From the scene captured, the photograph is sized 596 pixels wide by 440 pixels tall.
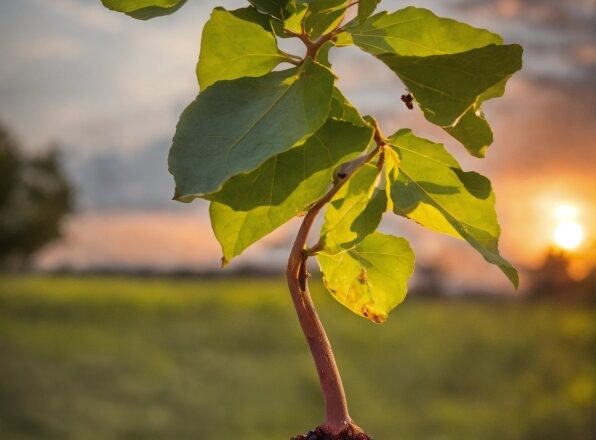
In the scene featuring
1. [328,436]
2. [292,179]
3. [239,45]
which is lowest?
[328,436]

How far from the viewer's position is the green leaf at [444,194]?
0.82m

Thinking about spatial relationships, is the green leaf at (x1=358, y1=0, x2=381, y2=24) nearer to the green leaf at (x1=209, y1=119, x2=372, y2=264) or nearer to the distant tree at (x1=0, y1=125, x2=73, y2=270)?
the green leaf at (x1=209, y1=119, x2=372, y2=264)

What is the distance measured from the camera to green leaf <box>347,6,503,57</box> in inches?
29.4

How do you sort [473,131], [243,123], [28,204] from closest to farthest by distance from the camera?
[243,123]
[473,131]
[28,204]

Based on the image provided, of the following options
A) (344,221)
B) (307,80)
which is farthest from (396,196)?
(307,80)

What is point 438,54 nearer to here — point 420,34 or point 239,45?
point 420,34

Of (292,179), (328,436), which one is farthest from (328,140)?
(328,436)

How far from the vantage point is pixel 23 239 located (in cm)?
970

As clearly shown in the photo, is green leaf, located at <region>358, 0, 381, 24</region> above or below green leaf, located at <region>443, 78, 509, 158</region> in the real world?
above

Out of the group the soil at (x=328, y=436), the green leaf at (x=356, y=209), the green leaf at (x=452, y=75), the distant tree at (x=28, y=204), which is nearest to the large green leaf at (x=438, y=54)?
the green leaf at (x=452, y=75)

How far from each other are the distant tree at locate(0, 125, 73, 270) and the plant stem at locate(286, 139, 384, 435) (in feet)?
29.6

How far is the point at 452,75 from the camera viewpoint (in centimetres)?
72

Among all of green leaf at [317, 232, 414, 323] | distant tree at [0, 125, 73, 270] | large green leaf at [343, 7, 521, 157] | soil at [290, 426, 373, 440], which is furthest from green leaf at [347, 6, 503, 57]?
distant tree at [0, 125, 73, 270]

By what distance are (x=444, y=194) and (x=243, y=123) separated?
239 mm
